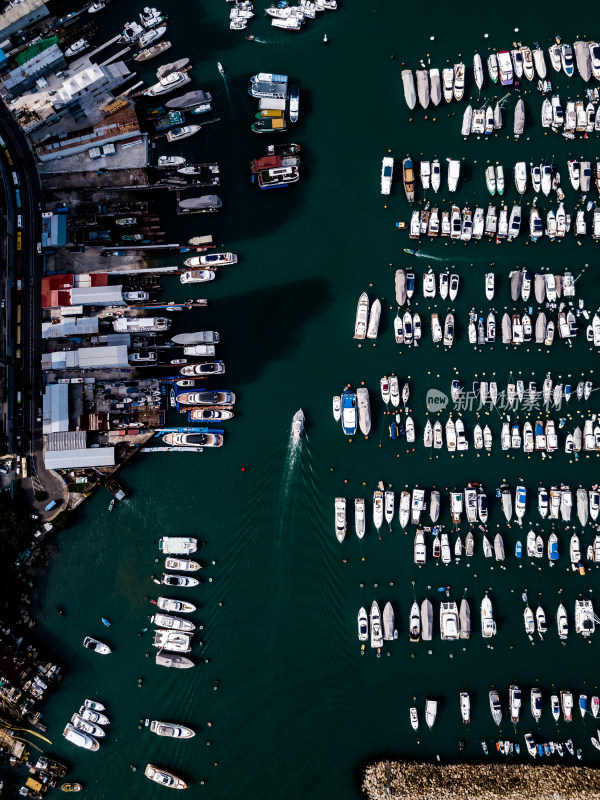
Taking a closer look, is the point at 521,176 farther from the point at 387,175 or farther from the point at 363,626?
the point at 363,626

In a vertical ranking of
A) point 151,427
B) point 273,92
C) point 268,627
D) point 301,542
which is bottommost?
point 268,627

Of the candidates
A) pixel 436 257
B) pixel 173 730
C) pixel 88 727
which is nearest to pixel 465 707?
pixel 173 730

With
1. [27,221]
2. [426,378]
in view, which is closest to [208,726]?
[426,378]

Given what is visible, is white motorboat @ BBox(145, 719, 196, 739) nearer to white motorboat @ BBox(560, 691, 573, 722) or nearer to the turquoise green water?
the turquoise green water

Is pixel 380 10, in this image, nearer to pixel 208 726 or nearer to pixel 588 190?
pixel 588 190

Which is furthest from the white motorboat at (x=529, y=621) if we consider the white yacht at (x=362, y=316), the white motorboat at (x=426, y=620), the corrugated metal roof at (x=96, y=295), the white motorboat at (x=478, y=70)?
the white motorboat at (x=478, y=70)

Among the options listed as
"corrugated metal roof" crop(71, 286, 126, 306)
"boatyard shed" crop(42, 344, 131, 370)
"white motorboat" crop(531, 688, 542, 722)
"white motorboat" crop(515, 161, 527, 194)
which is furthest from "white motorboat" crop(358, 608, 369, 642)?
"white motorboat" crop(515, 161, 527, 194)
